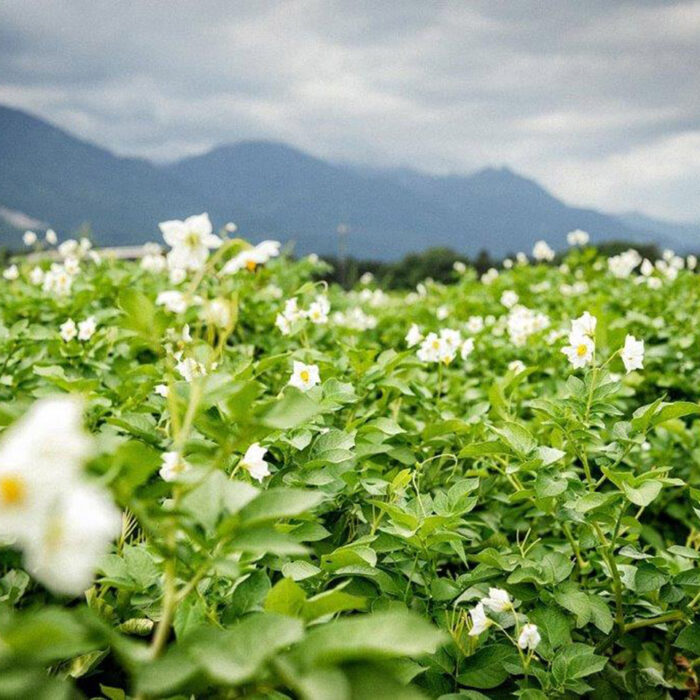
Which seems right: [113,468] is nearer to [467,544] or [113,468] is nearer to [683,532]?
[467,544]

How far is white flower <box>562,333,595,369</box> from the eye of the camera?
173cm

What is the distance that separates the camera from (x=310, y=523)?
129 cm

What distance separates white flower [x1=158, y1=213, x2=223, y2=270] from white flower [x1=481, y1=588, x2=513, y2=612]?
0.84m

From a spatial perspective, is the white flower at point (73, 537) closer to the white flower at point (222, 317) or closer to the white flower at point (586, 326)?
the white flower at point (222, 317)

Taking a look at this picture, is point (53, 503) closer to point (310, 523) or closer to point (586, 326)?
point (310, 523)

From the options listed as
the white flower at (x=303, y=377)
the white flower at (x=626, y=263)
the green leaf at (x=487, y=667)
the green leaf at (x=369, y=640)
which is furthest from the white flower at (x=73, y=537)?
the white flower at (x=626, y=263)

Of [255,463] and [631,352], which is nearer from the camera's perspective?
[255,463]

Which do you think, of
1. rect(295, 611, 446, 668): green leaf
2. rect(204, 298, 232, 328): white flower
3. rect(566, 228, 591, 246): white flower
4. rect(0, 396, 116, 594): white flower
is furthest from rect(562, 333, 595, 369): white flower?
rect(566, 228, 591, 246): white flower

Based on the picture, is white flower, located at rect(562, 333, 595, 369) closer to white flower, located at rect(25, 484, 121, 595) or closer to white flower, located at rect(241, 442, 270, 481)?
white flower, located at rect(241, 442, 270, 481)

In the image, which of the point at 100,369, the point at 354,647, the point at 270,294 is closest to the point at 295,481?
the point at 354,647

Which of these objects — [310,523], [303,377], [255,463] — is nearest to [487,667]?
[310,523]

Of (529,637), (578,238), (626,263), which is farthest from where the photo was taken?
(578,238)

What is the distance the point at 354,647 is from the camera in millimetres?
615

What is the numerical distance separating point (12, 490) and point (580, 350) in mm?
1488
